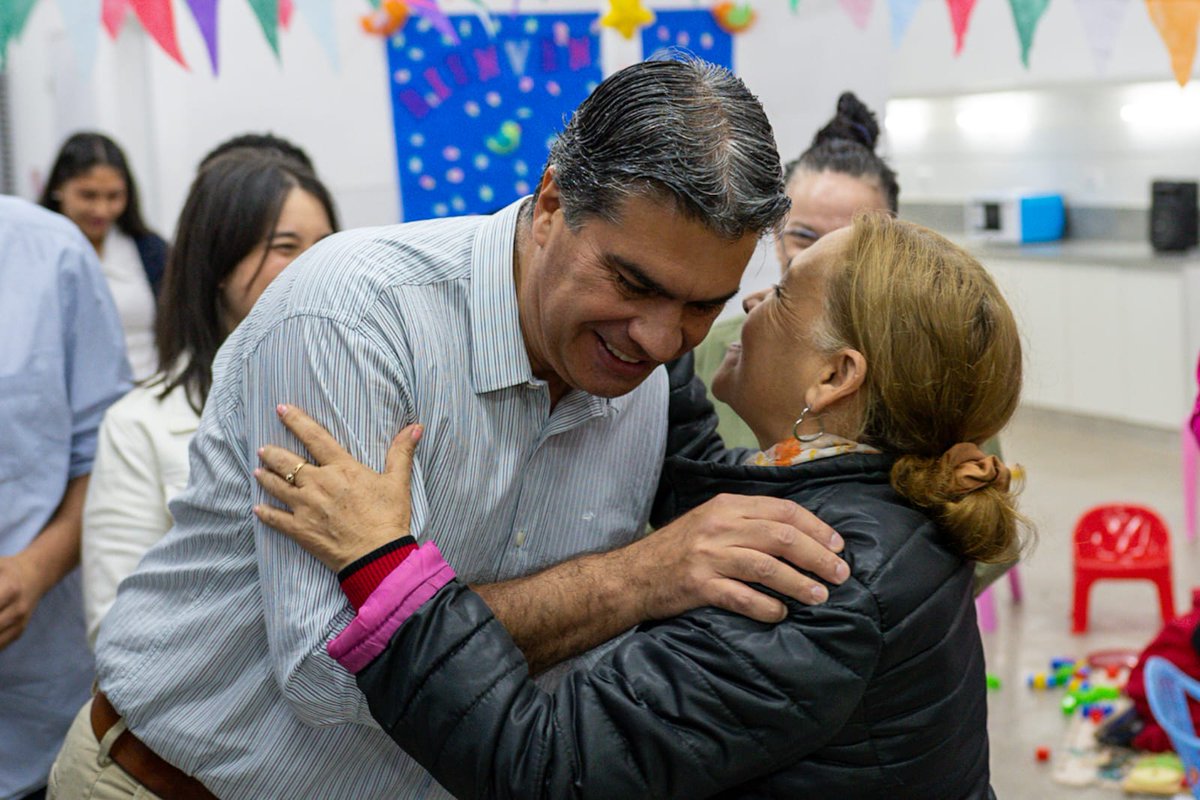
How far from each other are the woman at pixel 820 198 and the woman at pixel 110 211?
3.01 metres

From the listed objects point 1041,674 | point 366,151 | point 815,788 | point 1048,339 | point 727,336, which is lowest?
point 1041,674

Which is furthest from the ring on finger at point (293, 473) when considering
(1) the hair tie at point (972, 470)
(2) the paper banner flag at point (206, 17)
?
(2) the paper banner flag at point (206, 17)

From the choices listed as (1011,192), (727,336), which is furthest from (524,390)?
(1011,192)

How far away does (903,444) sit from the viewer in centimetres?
154

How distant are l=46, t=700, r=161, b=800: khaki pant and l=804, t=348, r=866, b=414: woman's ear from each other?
917 millimetres

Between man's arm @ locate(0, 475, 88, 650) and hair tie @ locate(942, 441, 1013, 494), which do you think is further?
man's arm @ locate(0, 475, 88, 650)

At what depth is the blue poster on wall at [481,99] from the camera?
423 centimetres

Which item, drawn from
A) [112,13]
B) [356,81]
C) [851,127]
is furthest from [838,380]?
[356,81]

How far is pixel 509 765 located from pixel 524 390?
0.44 meters

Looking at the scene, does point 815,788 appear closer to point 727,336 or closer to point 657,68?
point 657,68

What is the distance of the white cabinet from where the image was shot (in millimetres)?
7574

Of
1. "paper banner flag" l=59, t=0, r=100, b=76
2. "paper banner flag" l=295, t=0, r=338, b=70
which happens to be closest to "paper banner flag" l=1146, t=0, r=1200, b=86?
"paper banner flag" l=295, t=0, r=338, b=70

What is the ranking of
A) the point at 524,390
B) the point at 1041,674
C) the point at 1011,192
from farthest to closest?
the point at 1011,192
the point at 1041,674
the point at 524,390

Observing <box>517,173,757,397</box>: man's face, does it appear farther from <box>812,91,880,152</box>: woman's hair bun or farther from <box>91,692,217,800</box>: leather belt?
<box>812,91,880,152</box>: woman's hair bun
